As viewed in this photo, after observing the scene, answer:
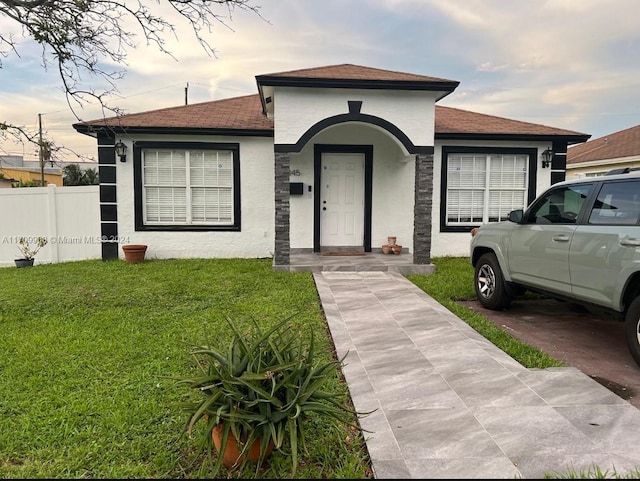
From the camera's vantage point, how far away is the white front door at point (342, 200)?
10656 mm

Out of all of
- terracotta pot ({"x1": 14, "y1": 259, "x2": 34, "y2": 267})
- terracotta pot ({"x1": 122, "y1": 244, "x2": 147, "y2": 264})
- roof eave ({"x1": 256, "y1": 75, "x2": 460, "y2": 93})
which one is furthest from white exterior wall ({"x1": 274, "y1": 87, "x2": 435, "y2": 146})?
terracotta pot ({"x1": 14, "y1": 259, "x2": 34, "y2": 267})

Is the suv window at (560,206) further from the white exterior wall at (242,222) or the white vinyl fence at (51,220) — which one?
the white vinyl fence at (51,220)

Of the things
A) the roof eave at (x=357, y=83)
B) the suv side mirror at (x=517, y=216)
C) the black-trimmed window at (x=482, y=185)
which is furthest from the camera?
the black-trimmed window at (x=482, y=185)

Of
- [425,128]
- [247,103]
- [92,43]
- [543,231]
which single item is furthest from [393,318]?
[247,103]

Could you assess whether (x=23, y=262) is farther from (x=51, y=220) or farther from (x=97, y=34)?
(x=97, y=34)

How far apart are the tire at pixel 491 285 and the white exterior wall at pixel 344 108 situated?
3485 millimetres

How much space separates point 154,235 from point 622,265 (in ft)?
30.8

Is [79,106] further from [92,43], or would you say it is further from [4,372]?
[4,372]

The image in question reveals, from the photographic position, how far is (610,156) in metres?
16.6

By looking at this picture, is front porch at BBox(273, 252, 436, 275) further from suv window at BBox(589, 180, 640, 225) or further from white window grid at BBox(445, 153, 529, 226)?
suv window at BBox(589, 180, 640, 225)

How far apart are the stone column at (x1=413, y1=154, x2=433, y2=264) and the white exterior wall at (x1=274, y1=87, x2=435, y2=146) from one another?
1.48ft

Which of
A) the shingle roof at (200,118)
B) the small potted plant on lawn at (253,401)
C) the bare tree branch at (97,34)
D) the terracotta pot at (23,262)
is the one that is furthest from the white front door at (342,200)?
the small potted plant on lawn at (253,401)

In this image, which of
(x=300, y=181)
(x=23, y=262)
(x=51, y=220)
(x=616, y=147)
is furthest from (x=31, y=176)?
(x=616, y=147)

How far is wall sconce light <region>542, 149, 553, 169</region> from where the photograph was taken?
10.7m
